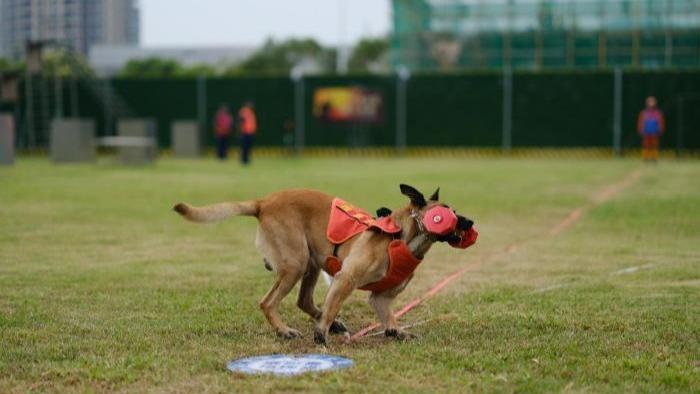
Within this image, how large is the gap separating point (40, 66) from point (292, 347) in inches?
1420

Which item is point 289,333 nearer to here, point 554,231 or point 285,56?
point 554,231

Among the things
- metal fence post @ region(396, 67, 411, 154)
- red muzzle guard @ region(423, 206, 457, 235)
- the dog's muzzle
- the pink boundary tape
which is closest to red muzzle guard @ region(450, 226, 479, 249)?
the dog's muzzle

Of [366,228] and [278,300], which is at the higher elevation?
[366,228]

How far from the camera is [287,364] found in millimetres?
6004

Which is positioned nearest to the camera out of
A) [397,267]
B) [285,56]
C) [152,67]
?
[397,267]

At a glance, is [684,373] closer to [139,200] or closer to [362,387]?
[362,387]

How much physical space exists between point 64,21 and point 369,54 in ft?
188

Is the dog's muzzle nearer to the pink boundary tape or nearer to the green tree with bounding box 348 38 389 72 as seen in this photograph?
the pink boundary tape

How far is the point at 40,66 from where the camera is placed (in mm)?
40250

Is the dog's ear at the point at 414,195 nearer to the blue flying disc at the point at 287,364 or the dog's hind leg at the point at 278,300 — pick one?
the dog's hind leg at the point at 278,300

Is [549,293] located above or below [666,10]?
below

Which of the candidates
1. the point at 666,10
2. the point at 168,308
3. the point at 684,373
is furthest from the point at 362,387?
the point at 666,10

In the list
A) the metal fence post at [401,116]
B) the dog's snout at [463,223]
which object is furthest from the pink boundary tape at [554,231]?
the metal fence post at [401,116]

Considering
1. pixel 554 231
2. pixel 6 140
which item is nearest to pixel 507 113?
pixel 6 140
